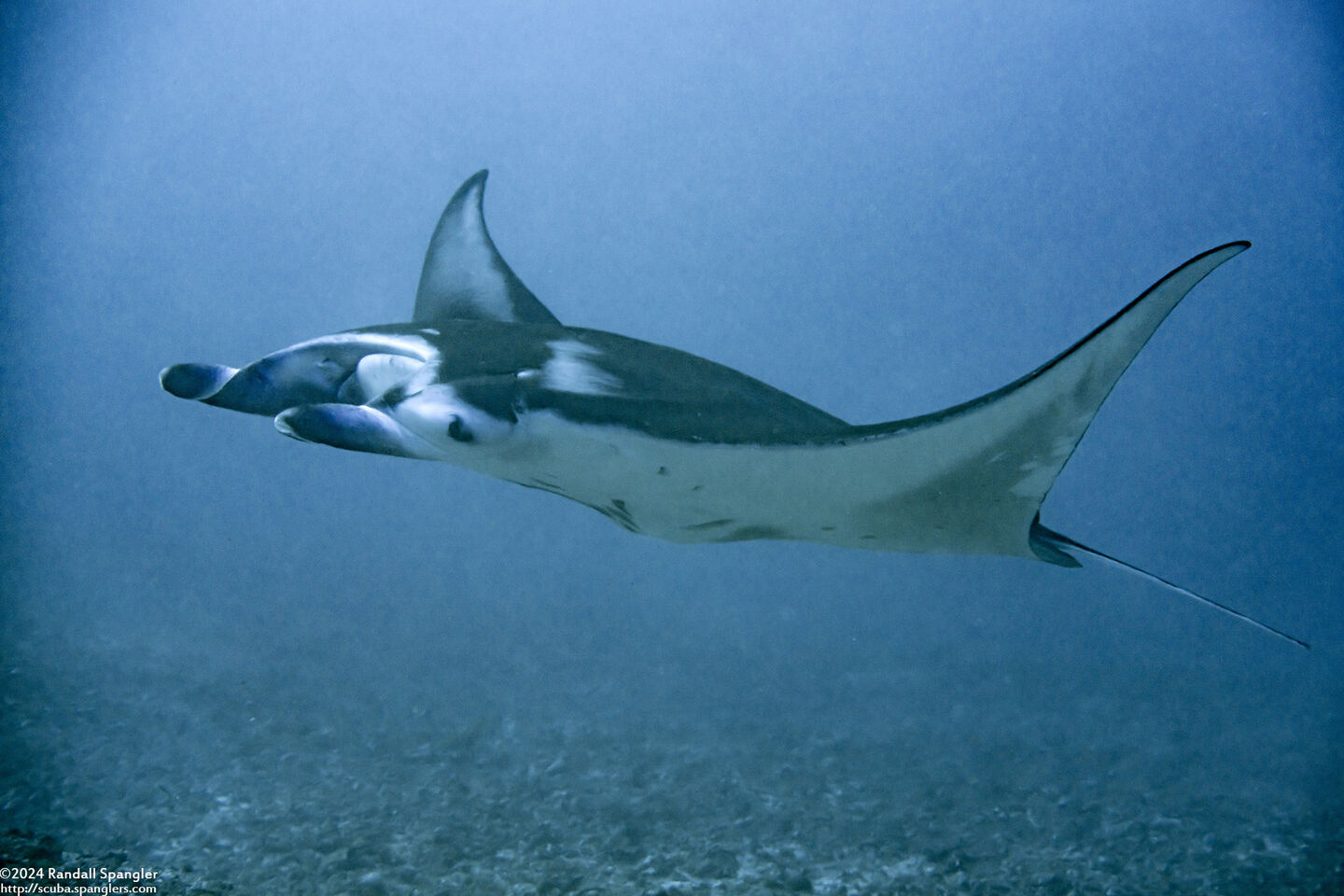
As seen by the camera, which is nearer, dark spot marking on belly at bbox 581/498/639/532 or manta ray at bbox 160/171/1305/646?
manta ray at bbox 160/171/1305/646

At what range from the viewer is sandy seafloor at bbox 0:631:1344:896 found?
3.22 metres

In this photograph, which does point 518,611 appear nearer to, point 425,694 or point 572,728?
point 425,694

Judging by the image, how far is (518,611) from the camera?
13375 millimetres

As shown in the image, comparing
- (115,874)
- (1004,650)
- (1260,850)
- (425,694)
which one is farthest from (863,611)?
(115,874)

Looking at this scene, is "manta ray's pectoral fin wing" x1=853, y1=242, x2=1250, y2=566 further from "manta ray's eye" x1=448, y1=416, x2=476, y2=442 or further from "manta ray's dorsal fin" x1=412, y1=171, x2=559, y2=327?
"manta ray's dorsal fin" x1=412, y1=171, x2=559, y2=327

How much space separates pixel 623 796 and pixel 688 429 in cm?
324

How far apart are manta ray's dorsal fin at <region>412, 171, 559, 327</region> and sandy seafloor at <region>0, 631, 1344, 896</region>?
8.09 feet

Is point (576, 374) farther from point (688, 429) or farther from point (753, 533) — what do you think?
point (753, 533)

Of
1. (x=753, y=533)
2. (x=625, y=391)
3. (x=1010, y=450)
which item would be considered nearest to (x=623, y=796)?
(x=753, y=533)

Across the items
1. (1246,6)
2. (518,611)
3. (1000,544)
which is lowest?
(518,611)

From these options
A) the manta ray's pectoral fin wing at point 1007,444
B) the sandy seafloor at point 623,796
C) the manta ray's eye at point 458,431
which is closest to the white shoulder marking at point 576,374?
the manta ray's eye at point 458,431

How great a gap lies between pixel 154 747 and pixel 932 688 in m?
7.09

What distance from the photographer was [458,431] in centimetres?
179

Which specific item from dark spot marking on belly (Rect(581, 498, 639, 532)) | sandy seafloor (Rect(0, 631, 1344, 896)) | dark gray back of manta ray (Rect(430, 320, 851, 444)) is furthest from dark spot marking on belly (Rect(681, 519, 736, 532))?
sandy seafloor (Rect(0, 631, 1344, 896))
